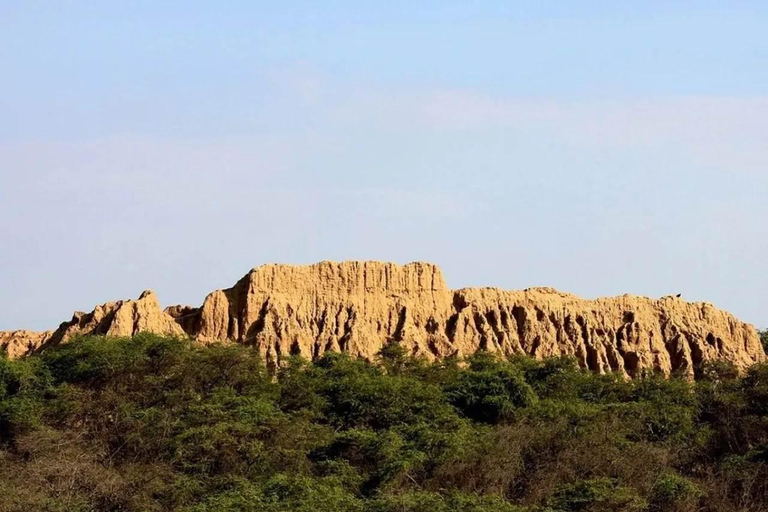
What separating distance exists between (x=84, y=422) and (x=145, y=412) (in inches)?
80.4

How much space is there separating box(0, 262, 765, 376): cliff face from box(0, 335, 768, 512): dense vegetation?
6877 mm

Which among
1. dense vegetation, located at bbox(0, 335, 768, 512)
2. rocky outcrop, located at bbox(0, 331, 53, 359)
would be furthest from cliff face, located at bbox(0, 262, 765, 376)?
dense vegetation, located at bbox(0, 335, 768, 512)

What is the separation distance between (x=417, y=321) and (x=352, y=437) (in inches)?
789

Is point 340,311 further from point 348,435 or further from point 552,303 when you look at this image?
point 348,435

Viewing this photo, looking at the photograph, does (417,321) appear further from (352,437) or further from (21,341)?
(352,437)

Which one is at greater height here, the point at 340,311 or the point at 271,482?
the point at 340,311

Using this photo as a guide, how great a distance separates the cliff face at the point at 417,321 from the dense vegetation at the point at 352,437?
22.6ft

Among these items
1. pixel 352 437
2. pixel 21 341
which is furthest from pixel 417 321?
pixel 352 437

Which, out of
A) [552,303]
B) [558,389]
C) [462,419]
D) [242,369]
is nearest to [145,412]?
[242,369]

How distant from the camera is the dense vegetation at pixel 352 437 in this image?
40.0 metres

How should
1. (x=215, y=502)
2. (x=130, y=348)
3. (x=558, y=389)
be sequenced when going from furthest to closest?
1. (x=558, y=389)
2. (x=130, y=348)
3. (x=215, y=502)

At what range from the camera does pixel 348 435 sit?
44.4 metres

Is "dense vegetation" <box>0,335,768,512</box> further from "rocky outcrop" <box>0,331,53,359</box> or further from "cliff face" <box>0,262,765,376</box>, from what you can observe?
"rocky outcrop" <box>0,331,53,359</box>

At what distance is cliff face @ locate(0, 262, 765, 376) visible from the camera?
202 feet
